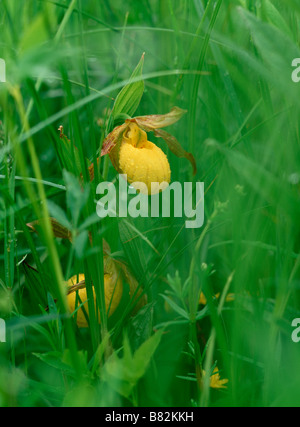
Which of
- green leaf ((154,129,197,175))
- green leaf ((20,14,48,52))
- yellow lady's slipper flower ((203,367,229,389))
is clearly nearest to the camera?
green leaf ((20,14,48,52))

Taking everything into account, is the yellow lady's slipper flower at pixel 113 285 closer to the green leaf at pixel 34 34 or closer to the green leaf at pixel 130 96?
the green leaf at pixel 130 96

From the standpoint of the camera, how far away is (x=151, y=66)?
3.97ft

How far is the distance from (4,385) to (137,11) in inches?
40.2

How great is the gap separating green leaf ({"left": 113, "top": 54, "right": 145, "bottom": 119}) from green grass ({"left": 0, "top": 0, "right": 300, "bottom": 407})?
2cm

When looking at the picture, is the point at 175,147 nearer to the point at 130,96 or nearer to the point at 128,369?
the point at 130,96

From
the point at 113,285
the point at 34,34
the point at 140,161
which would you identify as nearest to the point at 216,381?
the point at 113,285

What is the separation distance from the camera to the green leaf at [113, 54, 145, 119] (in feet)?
2.36

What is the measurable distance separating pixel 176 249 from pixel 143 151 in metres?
0.20

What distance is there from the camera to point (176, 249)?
2.82 ft

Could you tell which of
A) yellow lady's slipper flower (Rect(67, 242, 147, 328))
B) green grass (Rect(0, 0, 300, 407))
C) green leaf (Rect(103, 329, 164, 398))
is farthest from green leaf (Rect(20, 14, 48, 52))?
yellow lady's slipper flower (Rect(67, 242, 147, 328))

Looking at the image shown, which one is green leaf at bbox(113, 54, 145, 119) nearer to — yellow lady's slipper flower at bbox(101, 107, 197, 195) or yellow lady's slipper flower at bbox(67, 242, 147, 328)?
yellow lady's slipper flower at bbox(101, 107, 197, 195)
